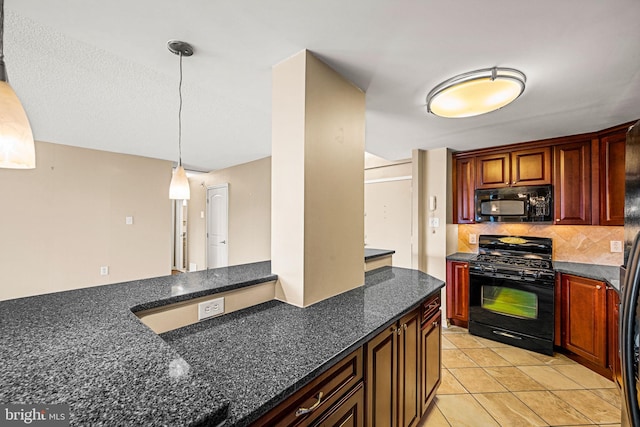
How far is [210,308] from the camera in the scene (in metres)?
1.32

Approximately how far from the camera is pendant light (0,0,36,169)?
857mm

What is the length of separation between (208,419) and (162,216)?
488 centimetres

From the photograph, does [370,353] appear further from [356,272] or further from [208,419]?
[208,419]

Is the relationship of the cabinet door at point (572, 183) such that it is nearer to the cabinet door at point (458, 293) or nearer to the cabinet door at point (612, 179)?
the cabinet door at point (612, 179)

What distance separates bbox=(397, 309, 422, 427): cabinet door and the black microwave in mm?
2154

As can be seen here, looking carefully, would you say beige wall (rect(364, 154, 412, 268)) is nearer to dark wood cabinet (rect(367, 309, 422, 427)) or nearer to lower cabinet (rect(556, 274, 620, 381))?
lower cabinet (rect(556, 274, 620, 381))

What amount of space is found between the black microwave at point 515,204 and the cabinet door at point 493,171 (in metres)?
0.09

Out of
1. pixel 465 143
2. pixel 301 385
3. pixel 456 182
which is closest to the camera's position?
pixel 301 385

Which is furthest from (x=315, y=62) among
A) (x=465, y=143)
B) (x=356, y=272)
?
(x=465, y=143)

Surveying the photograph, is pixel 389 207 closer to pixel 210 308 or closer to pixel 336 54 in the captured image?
pixel 336 54

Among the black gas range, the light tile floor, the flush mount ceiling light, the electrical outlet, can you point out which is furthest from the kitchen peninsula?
the black gas range

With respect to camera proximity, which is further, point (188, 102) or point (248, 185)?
point (248, 185)

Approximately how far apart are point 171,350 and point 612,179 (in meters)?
3.68

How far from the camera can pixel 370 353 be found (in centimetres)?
124
